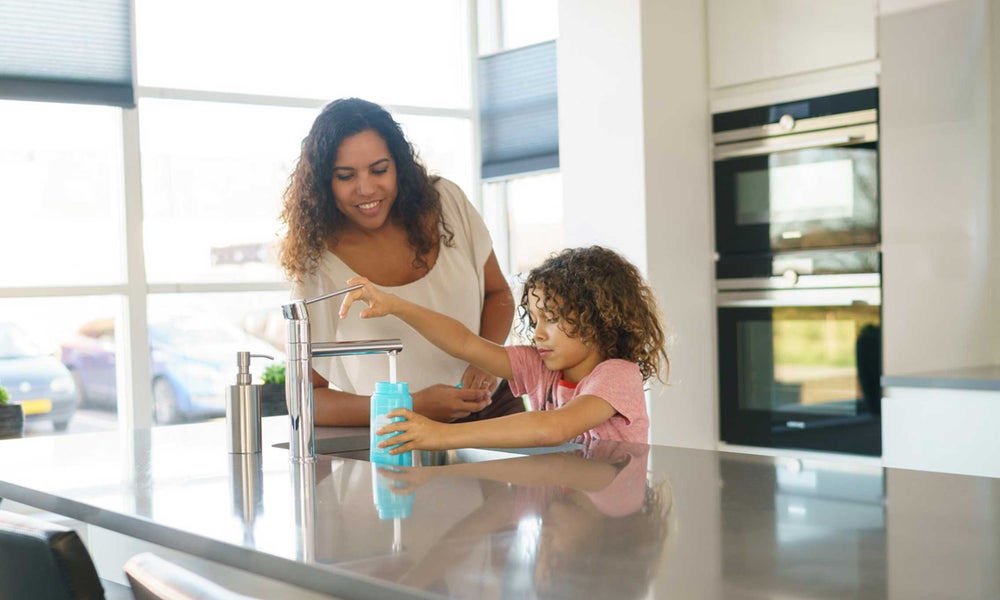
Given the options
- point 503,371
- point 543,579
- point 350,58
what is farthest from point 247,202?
point 543,579

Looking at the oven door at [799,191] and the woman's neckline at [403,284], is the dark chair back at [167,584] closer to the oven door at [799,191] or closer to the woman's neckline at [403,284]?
the woman's neckline at [403,284]

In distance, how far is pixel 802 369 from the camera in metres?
3.18

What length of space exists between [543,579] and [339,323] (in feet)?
4.43

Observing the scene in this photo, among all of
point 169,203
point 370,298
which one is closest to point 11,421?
point 169,203

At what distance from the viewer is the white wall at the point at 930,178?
288cm

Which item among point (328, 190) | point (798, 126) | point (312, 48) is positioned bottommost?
point (328, 190)

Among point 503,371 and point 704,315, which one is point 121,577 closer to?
point 503,371

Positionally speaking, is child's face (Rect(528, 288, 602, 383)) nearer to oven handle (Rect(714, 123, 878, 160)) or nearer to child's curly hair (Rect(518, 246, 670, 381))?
child's curly hair (Rect(518, 246, 670, 381))

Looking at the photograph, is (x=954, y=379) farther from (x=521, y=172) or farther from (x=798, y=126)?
(x=521, y=172)

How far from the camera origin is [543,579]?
80 centimetres

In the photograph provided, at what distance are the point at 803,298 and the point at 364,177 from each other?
1.61m

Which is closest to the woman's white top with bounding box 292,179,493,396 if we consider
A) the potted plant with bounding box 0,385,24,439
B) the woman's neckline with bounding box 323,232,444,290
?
the woman's neckline with bounding box 323,232,444,290

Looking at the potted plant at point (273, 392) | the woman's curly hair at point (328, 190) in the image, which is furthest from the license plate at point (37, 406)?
the woman's curly hair at point (328, 190)

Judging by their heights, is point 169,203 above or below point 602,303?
above
